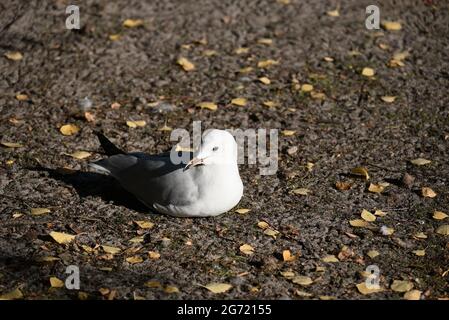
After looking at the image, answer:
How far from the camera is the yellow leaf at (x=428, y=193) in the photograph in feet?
17.1

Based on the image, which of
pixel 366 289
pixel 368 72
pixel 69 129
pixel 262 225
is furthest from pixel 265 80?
pixel 366 289

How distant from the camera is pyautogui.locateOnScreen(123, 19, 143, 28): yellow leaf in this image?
7.56 metres

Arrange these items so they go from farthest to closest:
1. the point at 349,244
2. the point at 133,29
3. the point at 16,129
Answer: the point at 133,29
the point at 16,129
the point at 349,244

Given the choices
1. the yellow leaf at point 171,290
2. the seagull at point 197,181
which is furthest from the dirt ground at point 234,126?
the seagull at point 197,181

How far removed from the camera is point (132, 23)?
7602 millimetres

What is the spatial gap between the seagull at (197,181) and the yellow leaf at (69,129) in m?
1.13

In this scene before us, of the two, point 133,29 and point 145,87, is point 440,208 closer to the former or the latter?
point 145,87

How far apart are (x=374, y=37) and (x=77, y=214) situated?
152 inches

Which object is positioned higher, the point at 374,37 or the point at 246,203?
the point at 374,37

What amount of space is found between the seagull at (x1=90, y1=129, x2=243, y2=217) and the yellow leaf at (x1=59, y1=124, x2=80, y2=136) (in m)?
1.13

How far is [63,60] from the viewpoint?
22.9 ft

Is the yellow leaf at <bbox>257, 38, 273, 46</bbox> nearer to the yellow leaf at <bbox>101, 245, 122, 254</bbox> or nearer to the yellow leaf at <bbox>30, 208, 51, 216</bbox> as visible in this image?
the yellow leaf at <bbox>30, 208, 51, 216</bbox>

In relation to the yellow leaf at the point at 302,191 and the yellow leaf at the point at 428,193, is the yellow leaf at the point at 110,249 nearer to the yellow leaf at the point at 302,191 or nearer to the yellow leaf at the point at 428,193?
the yellow leaf at the point at 302,191
